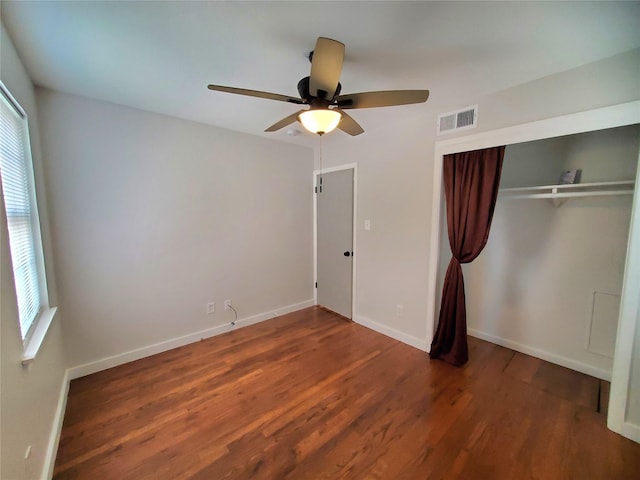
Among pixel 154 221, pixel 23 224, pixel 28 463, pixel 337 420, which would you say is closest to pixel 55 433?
pixel 28 463

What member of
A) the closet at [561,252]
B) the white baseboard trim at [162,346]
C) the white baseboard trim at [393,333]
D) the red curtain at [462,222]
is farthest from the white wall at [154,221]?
the closet at [561,252]

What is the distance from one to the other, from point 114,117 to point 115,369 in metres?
2.33

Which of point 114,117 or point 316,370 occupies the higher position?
point 114,117

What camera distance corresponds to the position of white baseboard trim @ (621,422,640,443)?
1630mm

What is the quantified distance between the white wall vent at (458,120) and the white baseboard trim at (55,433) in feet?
11.9

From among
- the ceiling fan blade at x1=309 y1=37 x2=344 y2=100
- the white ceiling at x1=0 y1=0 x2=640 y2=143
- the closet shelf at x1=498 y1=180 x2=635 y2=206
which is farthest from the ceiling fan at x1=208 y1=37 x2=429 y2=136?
the closet shelf at x1=498 y1=180 x2=635 y2=206

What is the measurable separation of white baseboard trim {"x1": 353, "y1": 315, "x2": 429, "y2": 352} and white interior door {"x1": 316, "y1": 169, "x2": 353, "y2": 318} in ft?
0.76

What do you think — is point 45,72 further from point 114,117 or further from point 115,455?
point 115,455

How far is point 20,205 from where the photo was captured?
5.24 ft

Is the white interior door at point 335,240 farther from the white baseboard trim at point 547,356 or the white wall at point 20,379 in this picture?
the white wall at point 20,379

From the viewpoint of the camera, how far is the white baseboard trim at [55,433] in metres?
1.38

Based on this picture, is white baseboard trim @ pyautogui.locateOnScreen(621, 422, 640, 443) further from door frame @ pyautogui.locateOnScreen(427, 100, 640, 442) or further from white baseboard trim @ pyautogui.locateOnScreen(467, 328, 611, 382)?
white baseboard trim @ pyautogui.locateOnScreen(467, 328, 611, 382)

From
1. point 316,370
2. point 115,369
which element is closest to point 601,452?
point 316,370

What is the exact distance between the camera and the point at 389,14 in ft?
4.18
